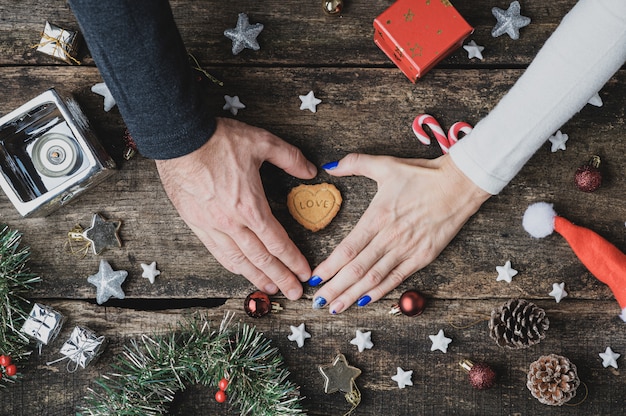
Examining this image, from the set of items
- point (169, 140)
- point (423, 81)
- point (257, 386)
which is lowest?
point (257, 386)

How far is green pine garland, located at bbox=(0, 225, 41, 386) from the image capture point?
4.68 ft

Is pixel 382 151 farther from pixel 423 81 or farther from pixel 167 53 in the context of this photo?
pixel 167 53

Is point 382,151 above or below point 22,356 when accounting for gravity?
above

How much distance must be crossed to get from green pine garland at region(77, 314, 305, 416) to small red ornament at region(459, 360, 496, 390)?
0.44 metres

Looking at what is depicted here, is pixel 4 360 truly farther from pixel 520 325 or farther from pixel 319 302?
pixel 520 325

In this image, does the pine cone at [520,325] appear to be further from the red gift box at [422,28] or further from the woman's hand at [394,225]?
the red gift box at [422,28]

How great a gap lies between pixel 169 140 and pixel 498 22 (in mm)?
890

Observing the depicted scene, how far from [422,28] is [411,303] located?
684 mm

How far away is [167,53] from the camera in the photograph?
116 cm

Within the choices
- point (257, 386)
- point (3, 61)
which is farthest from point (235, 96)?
point (257, 386)

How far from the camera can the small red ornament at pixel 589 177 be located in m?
1.41

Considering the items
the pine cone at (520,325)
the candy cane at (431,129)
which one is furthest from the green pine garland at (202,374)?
the candy cane at (431,129)

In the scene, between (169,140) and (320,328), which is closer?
(169,140)

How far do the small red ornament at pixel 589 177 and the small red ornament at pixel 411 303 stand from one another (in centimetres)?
49
